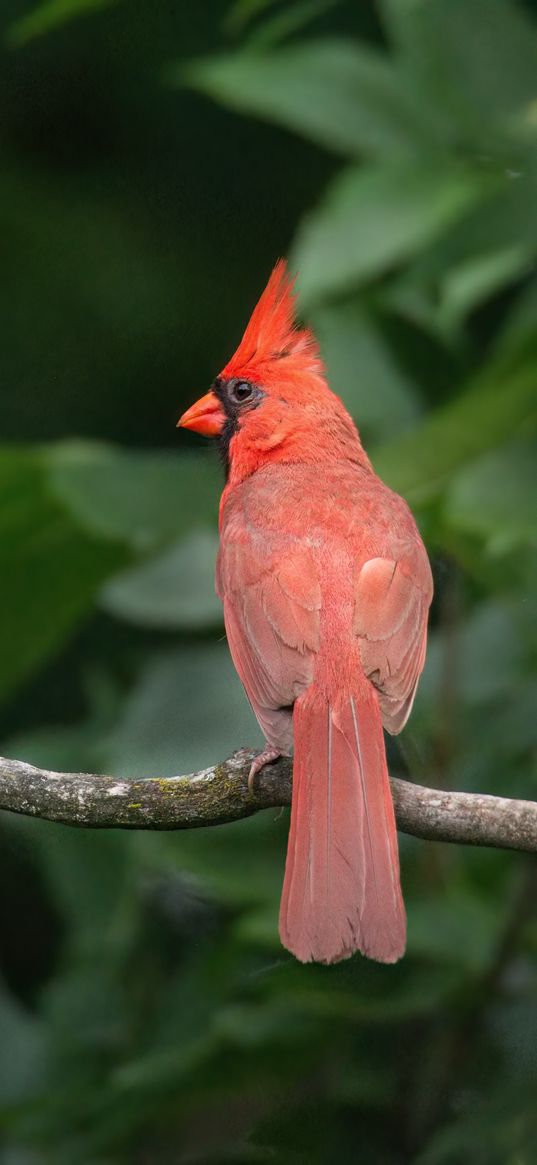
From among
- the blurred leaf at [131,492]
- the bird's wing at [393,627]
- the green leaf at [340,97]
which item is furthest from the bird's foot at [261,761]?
the green leaf at [340,97]

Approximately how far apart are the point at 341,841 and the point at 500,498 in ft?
2.55

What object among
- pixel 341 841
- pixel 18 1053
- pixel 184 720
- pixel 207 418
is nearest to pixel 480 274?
pixel 207 418

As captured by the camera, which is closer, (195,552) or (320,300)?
(320,300)

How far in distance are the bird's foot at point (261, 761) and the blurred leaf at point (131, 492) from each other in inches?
30.8

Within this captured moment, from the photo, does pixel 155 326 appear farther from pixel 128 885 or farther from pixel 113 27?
pixel 128 885

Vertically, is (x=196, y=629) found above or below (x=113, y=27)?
below

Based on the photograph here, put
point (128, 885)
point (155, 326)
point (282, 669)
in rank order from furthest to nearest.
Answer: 1. point (155, 326)
2. point (128, 885)
3. point (282, 669)

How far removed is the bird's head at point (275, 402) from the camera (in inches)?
124

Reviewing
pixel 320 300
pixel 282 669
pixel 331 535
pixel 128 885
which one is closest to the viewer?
pixel 282 669

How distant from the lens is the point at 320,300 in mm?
3121

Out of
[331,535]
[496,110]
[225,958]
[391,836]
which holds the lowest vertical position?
[225,958]

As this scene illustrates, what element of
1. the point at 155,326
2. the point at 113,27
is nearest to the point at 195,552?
the point at 155,326

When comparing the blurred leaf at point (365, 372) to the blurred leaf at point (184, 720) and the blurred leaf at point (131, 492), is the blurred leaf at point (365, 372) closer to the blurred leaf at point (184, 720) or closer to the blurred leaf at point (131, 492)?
the blurred leaf at point (131, 492)

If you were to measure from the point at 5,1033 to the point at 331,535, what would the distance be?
4.26 feet
